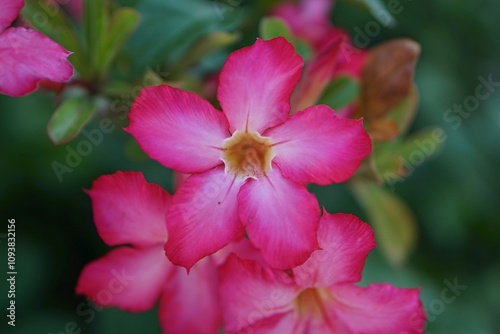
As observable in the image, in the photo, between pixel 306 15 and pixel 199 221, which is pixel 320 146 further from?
pixel 306 15

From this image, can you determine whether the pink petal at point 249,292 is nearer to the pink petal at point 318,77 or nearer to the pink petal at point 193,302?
the pink petal at point 193,302

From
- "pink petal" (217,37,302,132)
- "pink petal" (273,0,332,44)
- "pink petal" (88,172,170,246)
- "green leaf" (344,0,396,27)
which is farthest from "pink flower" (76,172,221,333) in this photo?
"pink petal" (273,0,332,44)

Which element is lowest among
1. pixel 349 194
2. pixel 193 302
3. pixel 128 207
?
pixel 349 194

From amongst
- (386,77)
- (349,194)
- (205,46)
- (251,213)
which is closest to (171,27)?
(205,46)

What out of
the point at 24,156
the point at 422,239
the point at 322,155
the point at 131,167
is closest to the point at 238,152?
the point at 322,155

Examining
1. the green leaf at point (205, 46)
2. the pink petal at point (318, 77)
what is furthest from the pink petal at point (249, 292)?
the green leaf at point (205, 46)
